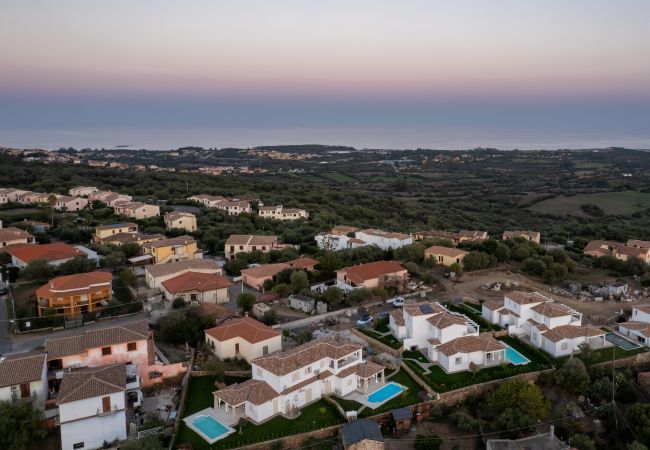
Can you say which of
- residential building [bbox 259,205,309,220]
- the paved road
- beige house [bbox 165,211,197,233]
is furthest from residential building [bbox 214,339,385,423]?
residential building [bbox 259,205,309,220]

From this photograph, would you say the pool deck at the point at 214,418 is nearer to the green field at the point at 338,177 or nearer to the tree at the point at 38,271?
the tree at the point at 38,271

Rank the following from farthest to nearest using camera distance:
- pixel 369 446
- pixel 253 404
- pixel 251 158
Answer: pixel 251 158, pixel 253 404, pixel 369 446

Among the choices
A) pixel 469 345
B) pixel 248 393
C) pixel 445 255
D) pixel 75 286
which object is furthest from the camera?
pixel 445 255

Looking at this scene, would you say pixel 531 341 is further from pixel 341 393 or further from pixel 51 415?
pixel 51 415

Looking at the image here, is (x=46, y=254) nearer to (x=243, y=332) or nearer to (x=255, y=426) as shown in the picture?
(x=243, y=332)

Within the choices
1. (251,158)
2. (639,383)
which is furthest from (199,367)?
(251,158)

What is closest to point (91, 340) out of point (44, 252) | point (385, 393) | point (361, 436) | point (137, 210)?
point (361, 436)
